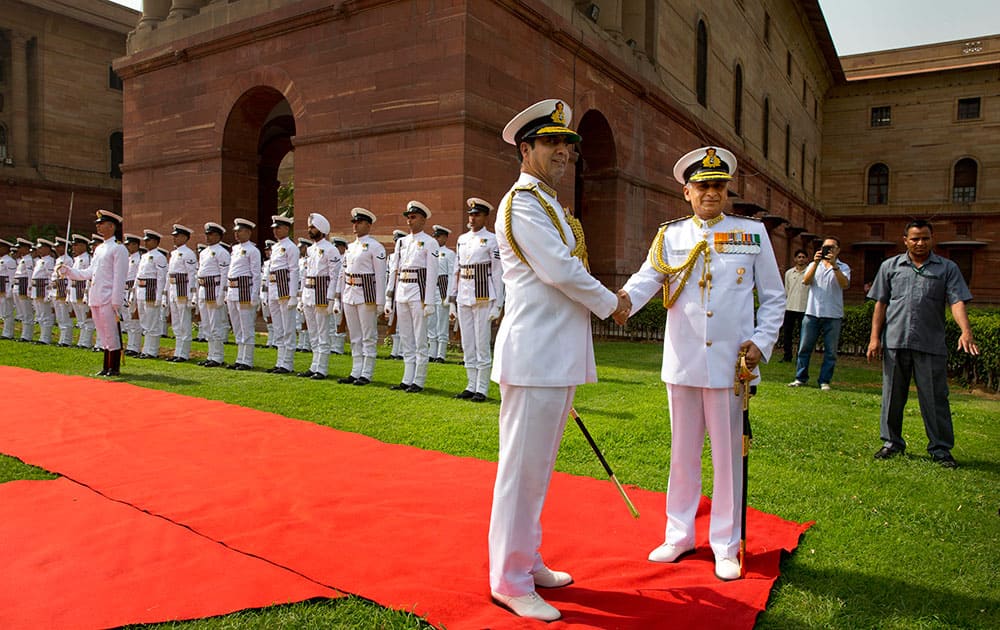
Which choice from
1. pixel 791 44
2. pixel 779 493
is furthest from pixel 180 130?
pixel 791 44

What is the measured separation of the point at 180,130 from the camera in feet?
58.9

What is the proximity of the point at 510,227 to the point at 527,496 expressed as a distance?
124 centimetres

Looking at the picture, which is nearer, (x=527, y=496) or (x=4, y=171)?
(x=527, y=496)

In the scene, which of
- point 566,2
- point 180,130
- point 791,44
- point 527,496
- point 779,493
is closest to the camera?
point 527,496

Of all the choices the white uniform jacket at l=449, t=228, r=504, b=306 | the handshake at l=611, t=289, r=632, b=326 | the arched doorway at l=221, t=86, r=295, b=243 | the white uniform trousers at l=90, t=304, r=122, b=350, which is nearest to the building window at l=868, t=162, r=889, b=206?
the arched doorway at l=221, t=86, r=295, b=243

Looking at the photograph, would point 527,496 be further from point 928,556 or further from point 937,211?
point 937,211

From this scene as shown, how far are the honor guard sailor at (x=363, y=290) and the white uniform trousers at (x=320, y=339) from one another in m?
0.51

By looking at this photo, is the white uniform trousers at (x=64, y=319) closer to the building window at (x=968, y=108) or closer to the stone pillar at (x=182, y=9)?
the stone pillar at (x=182, y=9)

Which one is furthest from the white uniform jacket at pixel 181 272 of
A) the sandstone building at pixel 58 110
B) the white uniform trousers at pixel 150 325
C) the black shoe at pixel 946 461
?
the sandstone building at pixel 58 110

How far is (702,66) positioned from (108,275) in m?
21.4

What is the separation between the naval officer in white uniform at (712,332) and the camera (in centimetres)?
372

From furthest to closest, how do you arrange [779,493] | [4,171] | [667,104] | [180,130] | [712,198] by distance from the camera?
1. [4,171]
2. [667,104]
3. [180,130]
4. [779,493]
5. [712,198]

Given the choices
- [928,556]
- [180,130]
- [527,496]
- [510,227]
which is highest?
[180,130]

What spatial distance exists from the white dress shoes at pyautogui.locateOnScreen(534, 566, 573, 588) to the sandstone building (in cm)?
3386
